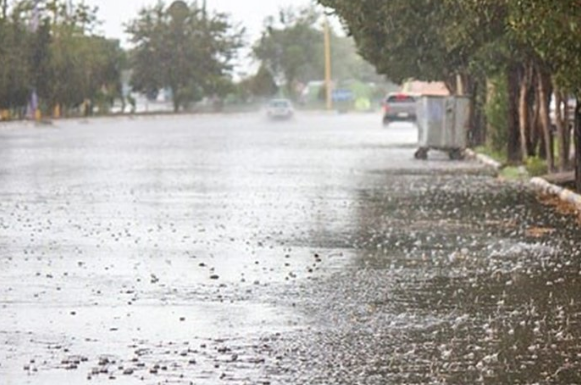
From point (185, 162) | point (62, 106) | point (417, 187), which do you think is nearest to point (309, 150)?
point (185, 162)

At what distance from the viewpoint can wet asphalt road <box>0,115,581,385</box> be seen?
34.3 ft

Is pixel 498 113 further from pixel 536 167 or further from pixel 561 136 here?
pixel 561 136

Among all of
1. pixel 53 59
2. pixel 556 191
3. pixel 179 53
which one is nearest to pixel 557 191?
pixel 556 191

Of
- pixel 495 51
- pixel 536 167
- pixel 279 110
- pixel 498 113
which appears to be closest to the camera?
pixel 536 167

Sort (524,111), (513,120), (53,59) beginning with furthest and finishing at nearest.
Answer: (53,59) → (513,120) → (524,111)

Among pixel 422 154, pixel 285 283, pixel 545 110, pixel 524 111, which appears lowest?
pixel 422 154

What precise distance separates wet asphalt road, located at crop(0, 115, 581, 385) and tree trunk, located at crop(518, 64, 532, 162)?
4.92 metres

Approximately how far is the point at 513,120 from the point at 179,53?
77544mm

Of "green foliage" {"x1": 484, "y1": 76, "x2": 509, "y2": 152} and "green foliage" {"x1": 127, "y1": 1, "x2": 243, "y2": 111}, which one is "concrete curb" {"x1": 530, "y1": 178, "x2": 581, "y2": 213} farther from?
"green foliage" {"x1": 127, "y1": 1, "x2": 243, "y2": 111}

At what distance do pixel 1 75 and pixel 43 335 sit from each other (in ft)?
219

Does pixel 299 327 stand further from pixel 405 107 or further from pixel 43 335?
pixel 405 107

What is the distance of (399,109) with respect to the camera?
80.9 meters

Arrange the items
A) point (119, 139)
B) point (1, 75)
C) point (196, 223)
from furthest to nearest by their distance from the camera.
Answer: point (1, 75) < point (119, 139) < point (196, 223)

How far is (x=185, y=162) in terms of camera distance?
40.0 m
